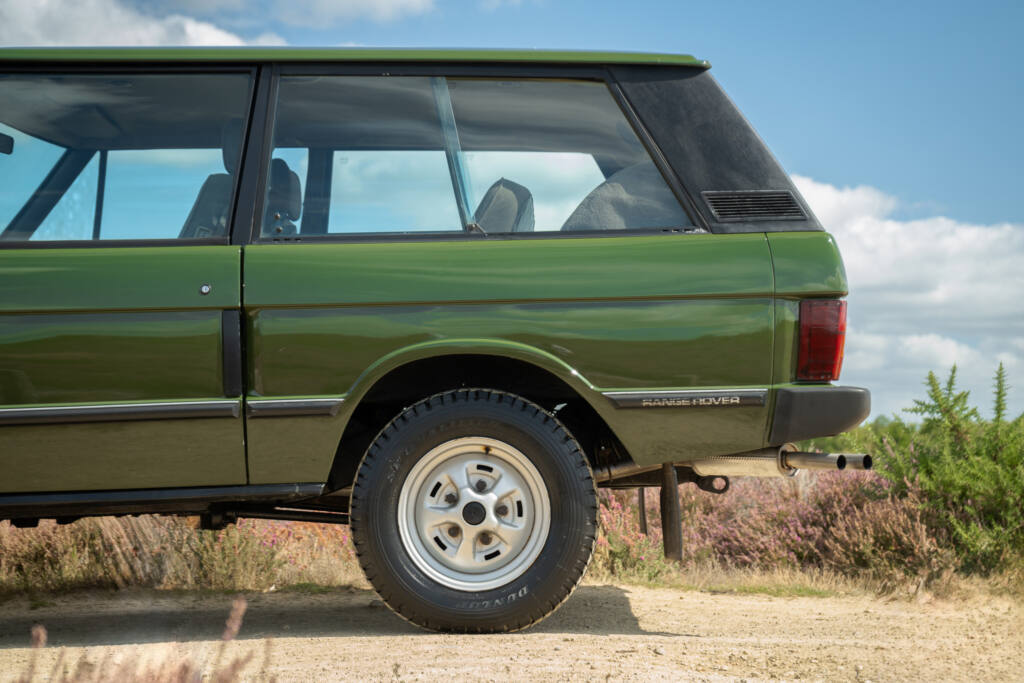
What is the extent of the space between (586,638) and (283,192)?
2235 millimetres

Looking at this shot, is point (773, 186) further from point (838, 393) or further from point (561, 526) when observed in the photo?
point (561, 526)

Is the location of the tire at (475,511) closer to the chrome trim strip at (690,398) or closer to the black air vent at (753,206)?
the chrome trim strip at (690,398)

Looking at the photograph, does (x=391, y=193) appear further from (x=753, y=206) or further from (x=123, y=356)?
(x=753, y=206)

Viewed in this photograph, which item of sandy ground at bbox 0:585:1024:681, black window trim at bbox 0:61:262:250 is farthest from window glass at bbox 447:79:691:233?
sandy ground at bbox 0:585:1024:681

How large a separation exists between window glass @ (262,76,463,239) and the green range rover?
0.04 feet

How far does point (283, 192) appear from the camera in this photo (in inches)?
161

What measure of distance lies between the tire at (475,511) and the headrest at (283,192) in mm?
1002

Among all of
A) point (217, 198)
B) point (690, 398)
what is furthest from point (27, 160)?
point (690, 398)

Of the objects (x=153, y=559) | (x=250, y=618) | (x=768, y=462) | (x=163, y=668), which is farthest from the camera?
(x=153, y=559)

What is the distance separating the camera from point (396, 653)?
3518 millimetres

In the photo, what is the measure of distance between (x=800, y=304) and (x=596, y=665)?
1.65 metres

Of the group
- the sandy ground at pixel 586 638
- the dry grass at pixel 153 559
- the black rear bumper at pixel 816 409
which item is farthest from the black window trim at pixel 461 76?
the dry grass at pixel 153 559

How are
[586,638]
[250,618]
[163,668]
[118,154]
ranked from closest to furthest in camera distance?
[163,668] < [586,638] < [118,154] < [250,618]

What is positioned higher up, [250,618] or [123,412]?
[123,412]
